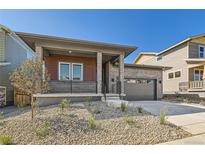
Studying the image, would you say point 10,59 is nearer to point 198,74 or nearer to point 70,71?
point 70,71

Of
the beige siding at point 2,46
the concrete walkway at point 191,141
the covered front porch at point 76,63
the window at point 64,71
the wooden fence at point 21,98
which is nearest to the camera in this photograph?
the concrete walkway at point 191,141

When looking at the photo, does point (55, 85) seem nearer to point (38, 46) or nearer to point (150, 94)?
point (38, 46)

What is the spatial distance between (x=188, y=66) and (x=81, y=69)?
40.1 feet

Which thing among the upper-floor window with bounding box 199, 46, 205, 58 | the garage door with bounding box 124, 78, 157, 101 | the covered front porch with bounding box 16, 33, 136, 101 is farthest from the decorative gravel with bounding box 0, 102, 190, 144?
the upper-floor window with bounding box 199, 46, 205, 58

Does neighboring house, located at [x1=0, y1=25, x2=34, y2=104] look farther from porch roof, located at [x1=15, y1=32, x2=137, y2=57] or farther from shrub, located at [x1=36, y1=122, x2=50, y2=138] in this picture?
shrub, located at [x1=36, y1=122, x2=50, y2=138]

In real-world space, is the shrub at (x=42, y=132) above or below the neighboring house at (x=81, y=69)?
below

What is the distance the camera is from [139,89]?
15.5 m

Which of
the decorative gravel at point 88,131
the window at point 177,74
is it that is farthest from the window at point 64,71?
the window at point 177,74


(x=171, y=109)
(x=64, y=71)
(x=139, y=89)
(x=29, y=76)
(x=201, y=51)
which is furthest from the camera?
(x=201, y=51)

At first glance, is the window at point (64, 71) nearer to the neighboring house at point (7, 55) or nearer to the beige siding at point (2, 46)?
the neighboring house at point (7, 55)

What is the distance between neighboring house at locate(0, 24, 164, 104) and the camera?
9805mm

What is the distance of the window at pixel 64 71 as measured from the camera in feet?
40.9

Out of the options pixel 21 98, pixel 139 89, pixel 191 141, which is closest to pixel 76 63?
pixel 21 98

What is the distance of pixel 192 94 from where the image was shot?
1702 centimetres
